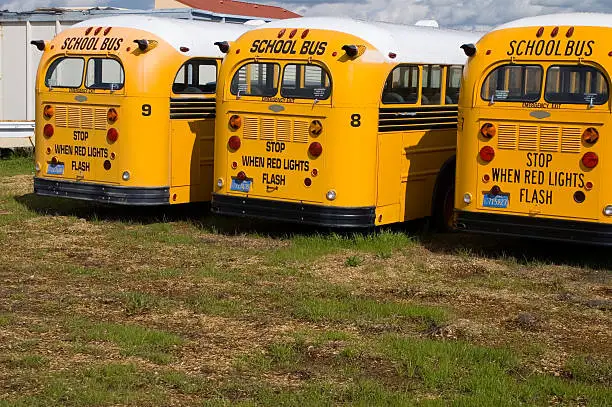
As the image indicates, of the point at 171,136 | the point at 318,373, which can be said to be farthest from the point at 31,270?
the point at 318,373

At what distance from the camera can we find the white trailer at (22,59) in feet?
63.6

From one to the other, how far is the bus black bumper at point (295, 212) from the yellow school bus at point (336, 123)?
0.01 meters

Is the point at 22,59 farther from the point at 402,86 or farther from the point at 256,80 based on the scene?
the point at 402,86

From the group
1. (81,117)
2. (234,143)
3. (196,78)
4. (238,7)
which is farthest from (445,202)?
(238,7)

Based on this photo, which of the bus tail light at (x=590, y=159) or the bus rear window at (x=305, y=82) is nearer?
the bus tail light at (x=590, y=159)

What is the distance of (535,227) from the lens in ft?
34.1

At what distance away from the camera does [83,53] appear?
12.9 metres

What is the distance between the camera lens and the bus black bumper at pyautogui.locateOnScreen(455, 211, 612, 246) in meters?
10.1

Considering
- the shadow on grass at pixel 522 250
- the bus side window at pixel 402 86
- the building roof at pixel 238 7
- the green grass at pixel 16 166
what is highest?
the building roof at pixel 238 7

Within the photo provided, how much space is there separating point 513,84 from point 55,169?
570 cm

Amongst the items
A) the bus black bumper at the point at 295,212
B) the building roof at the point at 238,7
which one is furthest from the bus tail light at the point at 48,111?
the building roof at the point at 238,7

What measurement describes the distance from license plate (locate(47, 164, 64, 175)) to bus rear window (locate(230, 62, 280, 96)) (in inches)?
99.8

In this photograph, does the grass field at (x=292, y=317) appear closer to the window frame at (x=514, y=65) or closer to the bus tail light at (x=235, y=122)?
the bus tail light at (x=235, y=122)

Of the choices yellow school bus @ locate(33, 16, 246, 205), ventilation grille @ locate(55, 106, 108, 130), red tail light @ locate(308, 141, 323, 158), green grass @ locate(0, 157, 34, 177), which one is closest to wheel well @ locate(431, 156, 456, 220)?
red tail light @ locate(308, 141, 323, 158)
